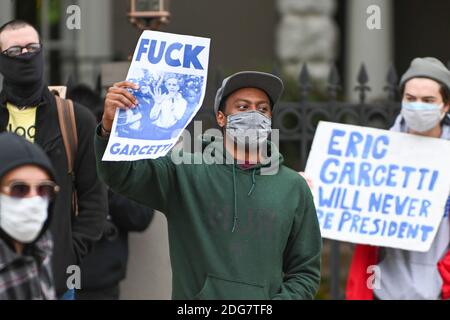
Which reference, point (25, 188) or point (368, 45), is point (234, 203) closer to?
point (25, 188)

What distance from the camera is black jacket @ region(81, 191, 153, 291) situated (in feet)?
20.8

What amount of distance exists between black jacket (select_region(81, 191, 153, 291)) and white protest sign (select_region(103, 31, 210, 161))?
1850mm

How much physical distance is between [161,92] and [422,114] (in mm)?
1841

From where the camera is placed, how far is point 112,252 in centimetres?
646

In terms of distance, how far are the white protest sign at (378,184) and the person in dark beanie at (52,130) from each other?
56.5 inches

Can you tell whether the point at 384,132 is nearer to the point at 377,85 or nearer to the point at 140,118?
the point at 140,118

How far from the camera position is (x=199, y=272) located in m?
4.43

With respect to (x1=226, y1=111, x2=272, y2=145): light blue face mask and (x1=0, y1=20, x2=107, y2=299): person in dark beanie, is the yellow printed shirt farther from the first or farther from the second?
(x1=226, y1=111, x2=272, y2=145): light blue face mask

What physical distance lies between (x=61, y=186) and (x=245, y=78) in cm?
127

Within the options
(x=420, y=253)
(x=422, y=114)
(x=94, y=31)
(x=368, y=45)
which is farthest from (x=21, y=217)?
(x=368, y=45)

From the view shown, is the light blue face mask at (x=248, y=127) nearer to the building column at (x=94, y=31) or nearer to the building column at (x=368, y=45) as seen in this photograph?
the building column at (x=94, y=31)
